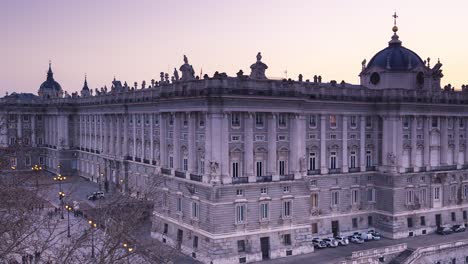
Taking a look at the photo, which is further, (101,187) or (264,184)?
(101,187)

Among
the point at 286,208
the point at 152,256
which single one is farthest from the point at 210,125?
the point at 152,256

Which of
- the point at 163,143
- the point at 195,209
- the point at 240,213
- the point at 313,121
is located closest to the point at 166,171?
the point at 163,143

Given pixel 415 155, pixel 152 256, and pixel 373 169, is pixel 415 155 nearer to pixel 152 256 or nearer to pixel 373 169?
pixel 373 169

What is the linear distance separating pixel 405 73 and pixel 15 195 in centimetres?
5249

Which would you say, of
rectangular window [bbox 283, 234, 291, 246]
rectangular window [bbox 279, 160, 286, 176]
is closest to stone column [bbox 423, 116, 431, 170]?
rectangular window [bbox 279, 160, 286, 176]

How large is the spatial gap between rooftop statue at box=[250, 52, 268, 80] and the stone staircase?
Result: 76.1 feet

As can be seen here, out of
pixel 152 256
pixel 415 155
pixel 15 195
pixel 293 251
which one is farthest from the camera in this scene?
pixel 415 155

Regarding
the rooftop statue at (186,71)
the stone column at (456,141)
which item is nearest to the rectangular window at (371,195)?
the stone column at (456,141)

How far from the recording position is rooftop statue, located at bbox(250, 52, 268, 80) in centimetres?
5412

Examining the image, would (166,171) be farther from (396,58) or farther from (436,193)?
Answer: (436,193)

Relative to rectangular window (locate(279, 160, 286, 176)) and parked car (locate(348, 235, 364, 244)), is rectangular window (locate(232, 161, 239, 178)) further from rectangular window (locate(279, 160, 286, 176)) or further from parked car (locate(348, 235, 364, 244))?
parked car (locate(348, 235, 364, 244))

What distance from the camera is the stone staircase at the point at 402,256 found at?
5422 cm

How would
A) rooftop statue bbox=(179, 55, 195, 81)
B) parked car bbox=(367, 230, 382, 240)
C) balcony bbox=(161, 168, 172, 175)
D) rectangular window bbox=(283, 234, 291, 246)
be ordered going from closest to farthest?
rectangular window bbox=(283, 234, 291, 246) < rooftop statue bbox=(179, 55, 195, 81) < balcony bbox=(161, 168, 172, 175) < parked car bbox=(367, 230, 382, 240)

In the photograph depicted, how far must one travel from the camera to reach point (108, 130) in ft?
296
